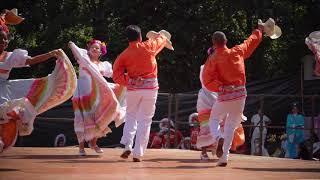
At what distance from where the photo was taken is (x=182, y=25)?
57.6 feet

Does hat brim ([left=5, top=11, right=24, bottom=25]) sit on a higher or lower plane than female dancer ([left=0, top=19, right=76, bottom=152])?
higher

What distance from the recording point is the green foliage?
685 inches

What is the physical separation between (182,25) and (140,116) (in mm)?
9547

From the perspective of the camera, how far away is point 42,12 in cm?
1961

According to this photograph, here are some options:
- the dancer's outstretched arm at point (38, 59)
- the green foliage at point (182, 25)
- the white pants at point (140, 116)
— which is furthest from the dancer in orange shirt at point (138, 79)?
the green foliage at point (182, 25)

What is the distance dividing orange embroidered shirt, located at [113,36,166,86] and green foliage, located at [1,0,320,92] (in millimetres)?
9040

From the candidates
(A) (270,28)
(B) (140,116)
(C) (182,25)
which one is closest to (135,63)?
(B) (140,116)

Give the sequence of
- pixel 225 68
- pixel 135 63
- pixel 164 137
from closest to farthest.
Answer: pixel 225 68, pixel 135 63, pixel 164 137

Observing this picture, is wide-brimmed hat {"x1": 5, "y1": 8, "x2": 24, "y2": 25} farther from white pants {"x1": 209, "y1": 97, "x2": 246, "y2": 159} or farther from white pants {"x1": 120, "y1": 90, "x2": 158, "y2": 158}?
white pants {"x1": 209, "y1": 97, "x2": 246, "y2": 159}

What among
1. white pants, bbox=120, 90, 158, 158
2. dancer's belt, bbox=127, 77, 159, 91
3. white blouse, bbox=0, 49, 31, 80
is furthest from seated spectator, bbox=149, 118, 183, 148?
white blouse, bbox=0, 49, 31, 80

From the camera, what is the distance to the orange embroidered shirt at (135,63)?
814 cm

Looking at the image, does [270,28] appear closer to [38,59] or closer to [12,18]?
[38,59]

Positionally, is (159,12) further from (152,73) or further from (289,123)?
(152,73)

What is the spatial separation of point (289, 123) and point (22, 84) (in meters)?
7.17
